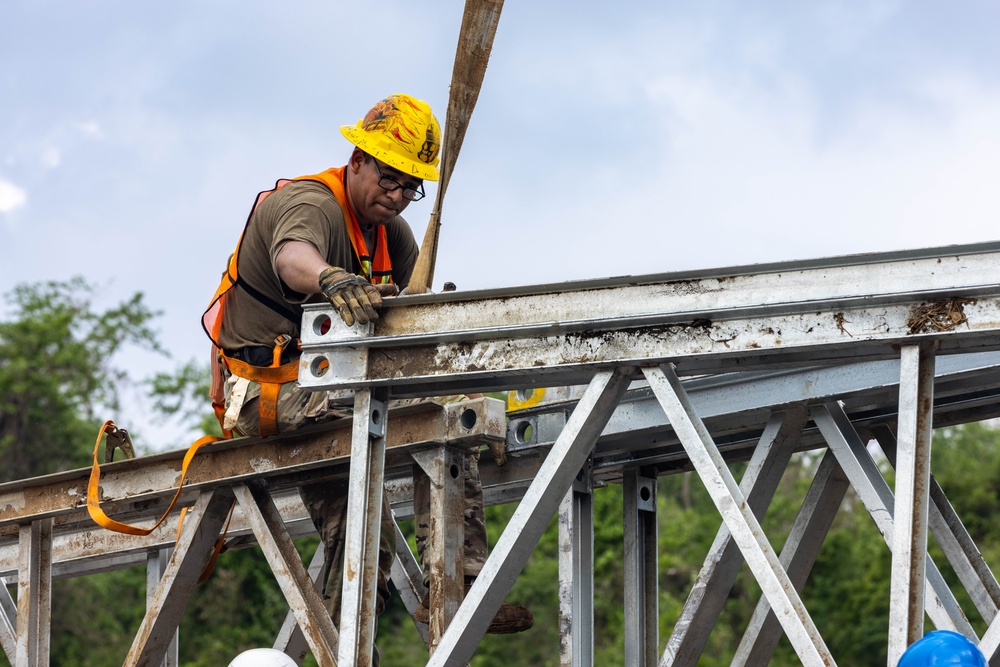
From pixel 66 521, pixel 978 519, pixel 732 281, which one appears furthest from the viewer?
pixel 978 519

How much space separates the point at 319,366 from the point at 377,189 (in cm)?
112

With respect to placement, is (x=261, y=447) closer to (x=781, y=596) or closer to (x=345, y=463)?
(x=345, y=463)

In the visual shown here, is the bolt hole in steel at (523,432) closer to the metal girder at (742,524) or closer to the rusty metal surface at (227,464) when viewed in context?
the rusty metal surface at (227,464)

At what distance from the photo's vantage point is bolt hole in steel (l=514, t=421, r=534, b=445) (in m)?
5.35

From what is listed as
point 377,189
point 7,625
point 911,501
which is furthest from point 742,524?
point 7,625

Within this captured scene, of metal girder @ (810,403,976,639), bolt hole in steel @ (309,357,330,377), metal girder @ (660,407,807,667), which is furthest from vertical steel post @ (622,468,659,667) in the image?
bolt hole in steel @ (309,357,330,377)

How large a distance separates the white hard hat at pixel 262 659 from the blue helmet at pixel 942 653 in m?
2.44

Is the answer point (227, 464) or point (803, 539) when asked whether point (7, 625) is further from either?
point (803, 539)

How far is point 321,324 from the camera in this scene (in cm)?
425

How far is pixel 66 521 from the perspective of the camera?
19.4 ft

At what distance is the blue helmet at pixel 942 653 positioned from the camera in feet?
9.68

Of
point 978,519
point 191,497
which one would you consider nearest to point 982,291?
point 191,497

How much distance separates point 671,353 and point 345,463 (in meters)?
1.60

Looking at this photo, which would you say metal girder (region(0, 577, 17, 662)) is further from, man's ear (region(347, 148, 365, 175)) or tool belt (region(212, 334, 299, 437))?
Answer: man's ear (region(347, 148, 365, 175))
